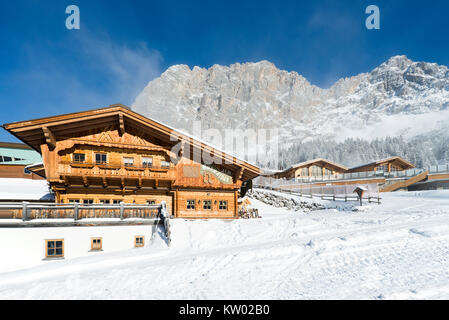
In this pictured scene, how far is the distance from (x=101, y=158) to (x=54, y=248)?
6708 mm

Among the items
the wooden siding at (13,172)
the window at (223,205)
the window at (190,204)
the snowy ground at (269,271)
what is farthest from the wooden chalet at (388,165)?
the wooden siding at (13,172)

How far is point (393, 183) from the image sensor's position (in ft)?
127

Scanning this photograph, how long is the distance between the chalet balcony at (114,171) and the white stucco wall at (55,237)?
13.9 ft

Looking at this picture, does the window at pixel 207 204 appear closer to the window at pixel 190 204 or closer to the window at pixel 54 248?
the window at pixel 190 204

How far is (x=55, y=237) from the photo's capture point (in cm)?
1193

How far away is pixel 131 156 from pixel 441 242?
17.7 metres

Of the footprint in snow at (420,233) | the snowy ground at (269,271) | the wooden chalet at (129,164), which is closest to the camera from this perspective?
the snowy ground at (269,271)

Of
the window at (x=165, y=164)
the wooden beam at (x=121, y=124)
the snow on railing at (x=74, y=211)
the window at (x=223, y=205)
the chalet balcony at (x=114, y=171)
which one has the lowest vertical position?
the window at (x=223, y=205)

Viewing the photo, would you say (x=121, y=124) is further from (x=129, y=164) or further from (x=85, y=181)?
(x=85, y=181)

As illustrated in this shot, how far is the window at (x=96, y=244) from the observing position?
1250 cm

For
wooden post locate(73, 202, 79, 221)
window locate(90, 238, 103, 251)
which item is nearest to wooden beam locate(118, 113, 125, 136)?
wooden post locate(73, 202, 79, 221)

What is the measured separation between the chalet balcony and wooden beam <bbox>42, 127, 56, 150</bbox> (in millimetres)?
1249
